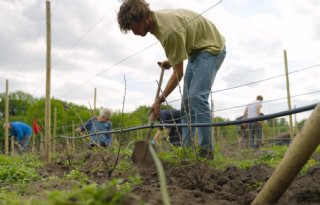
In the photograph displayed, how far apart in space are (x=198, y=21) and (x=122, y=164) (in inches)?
58.9

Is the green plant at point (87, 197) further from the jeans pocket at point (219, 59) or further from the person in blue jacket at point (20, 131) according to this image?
the person in blue jacket at point (20, 131)

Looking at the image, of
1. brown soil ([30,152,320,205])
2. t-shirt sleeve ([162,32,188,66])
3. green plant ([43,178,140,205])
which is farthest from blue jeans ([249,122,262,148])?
green plant ([43,178,140,205])

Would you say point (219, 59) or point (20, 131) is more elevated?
point (219, 59)

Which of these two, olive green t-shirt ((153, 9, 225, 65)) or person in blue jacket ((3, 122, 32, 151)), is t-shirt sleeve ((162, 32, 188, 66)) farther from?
person in blue jacket ((3, 122, 32, 151))

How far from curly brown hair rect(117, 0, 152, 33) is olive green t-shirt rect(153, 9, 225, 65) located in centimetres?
11

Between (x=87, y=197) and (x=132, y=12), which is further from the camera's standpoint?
(x=132, y=12)

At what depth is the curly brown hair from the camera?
3.20m

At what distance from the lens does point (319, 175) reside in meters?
2.06

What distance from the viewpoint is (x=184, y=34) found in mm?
3207

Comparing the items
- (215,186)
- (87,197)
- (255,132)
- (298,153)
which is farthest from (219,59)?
(255,132)

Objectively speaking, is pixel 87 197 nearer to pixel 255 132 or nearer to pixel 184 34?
pixel 184 34

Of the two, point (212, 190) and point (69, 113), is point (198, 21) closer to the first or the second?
point (212, 190)

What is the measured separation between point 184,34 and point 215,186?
1.50 meters

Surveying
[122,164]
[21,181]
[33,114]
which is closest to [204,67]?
[122,164]
